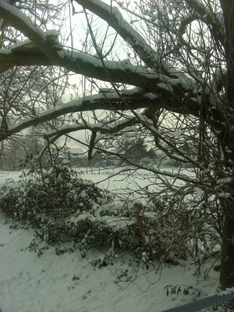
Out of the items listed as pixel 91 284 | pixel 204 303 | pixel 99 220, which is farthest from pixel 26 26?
pixel 91 284

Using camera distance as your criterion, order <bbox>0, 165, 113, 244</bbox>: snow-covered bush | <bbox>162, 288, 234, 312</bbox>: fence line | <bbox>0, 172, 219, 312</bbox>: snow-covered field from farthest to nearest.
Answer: <bbox>0, 165, 113, 244</bbox>: snow-covered bush, <bbox>0, 172, 219, 312</bbox>: snow-covered field, <bbox>162, 288, 234, 312</bbox>: fence line

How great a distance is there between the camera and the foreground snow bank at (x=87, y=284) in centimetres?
561

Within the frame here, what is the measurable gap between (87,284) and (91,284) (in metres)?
0.09

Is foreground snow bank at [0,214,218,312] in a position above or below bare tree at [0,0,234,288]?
below

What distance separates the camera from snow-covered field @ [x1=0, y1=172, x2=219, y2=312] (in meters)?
5.57

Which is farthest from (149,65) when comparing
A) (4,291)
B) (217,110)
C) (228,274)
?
(4,291)

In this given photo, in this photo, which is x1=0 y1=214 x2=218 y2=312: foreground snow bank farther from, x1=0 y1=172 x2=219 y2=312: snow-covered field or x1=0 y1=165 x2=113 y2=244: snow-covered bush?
x1=0 y1=165 x2=113 y2=244: snow-covered bush

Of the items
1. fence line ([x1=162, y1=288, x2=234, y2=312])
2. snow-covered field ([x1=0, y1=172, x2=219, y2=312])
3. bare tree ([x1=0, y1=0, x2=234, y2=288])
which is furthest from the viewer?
snow-covered field ([x1=0, y1=172, x2=219, y2=312])

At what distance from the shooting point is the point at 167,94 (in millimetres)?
4590

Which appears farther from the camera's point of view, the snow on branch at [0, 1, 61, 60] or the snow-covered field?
the snow-covered field

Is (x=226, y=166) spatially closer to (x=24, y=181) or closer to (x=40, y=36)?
(x=40, y=36)

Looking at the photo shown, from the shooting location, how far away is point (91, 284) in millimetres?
6496

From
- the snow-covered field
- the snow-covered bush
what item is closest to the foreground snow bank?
the snow-covered field

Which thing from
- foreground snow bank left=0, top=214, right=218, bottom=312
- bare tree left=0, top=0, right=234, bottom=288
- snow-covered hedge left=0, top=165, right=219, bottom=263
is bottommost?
foreground snow bank left=0, top=214, right=218, bottom=312
